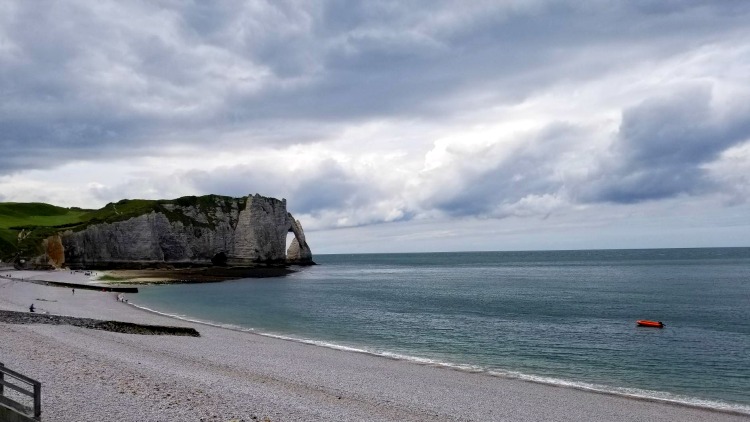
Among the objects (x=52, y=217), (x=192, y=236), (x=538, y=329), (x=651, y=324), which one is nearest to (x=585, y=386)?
(x=538, y=329)

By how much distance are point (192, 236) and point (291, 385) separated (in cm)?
10572

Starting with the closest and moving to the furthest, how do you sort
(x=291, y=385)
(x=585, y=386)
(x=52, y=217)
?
(x=291, y=385) < (x=585, y=386) < (x=52, y=217)

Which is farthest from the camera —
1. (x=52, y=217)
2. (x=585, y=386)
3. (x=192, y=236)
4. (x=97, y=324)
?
(x=52, y=217)

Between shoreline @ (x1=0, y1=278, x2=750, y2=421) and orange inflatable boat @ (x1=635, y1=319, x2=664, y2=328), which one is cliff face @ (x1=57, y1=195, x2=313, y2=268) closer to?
shoreline @ (x1=0, y1=278, x2=750, y2=421)

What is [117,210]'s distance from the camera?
127 metres

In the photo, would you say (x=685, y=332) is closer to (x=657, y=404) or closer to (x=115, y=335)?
(x=657, y=404)

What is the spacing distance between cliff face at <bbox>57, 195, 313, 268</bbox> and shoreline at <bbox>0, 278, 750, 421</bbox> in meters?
86.6

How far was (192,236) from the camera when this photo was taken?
11894cm

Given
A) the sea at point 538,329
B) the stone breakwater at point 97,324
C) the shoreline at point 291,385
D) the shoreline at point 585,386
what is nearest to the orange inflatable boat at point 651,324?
the sea at point 538,329

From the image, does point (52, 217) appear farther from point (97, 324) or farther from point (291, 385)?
point (291, 385)

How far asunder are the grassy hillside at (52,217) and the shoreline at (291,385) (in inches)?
3448

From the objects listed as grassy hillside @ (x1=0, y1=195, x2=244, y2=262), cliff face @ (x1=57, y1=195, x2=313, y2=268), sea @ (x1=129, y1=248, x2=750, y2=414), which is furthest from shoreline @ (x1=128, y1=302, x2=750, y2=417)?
grassy hillside @ (x1=0, y1=195, x2=244, y2=262)

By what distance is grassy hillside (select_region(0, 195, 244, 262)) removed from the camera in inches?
4001

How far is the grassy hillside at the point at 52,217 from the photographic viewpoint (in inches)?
4001
